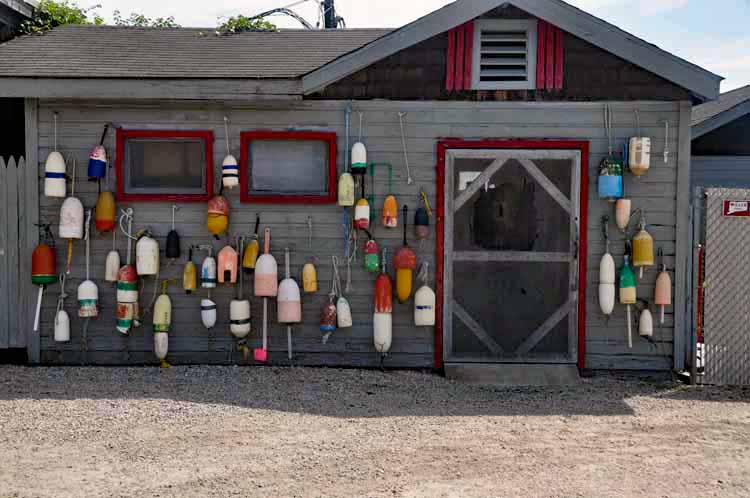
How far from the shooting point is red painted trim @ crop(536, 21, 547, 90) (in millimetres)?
7961

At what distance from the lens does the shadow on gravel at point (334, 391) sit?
6.66m

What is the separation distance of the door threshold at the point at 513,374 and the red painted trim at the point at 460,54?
2.88 metres

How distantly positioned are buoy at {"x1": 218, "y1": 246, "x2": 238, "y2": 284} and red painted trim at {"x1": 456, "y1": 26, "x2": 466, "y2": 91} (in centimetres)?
287

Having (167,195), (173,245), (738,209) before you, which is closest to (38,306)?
(173,245)

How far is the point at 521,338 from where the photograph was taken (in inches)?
329

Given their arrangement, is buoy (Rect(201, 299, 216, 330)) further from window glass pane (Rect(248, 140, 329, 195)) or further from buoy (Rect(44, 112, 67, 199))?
buoy (Rect(44, 112, 67, 199))

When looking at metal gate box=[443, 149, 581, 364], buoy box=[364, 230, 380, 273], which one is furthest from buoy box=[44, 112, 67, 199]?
metal gate box=[443, 149, 581, 364]

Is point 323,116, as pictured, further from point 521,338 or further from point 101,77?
point 521,338

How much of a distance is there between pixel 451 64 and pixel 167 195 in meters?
3.19

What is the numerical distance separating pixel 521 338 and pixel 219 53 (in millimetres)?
4706

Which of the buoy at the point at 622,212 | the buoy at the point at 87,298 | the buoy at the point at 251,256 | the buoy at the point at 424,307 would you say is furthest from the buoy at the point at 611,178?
the buoy at the point at 87,298

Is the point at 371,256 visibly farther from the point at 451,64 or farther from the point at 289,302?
the point at 451,64

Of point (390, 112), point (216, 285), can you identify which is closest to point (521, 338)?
point (390, 112)

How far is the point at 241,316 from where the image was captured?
7945mm
